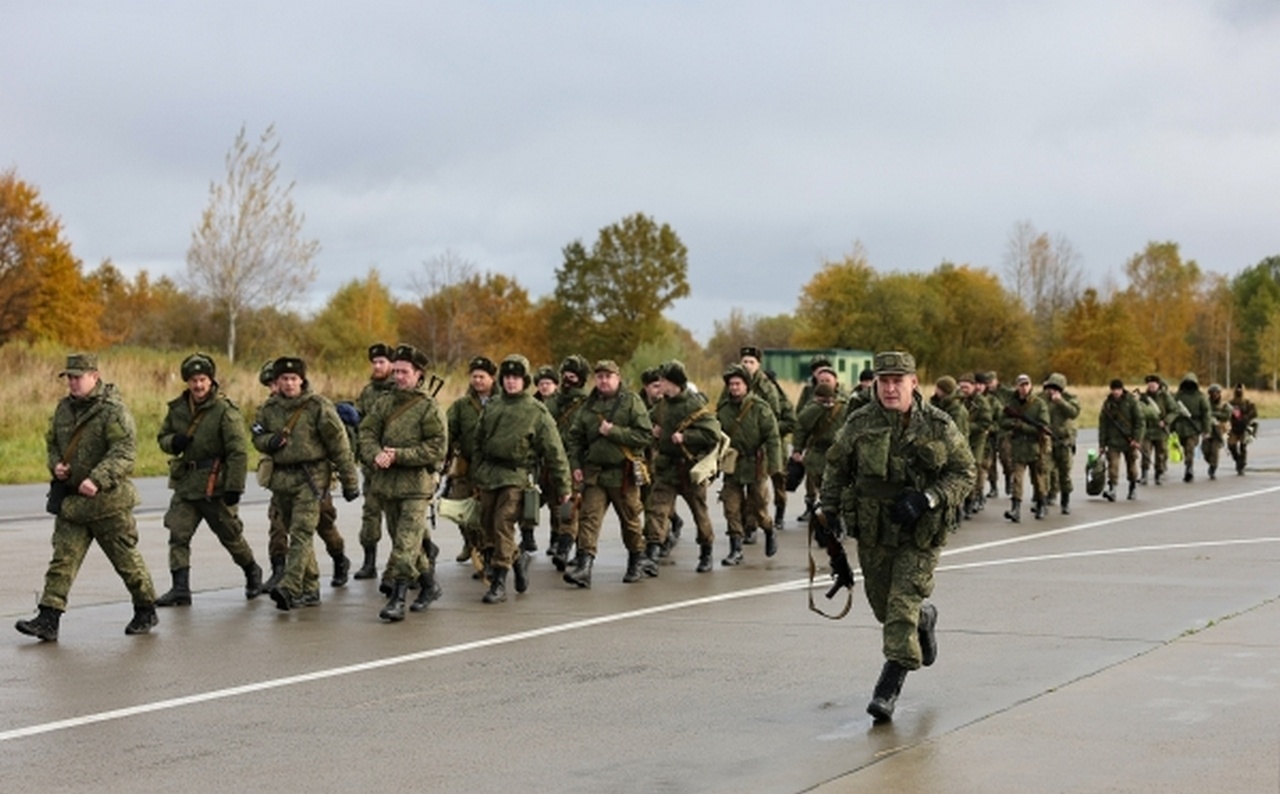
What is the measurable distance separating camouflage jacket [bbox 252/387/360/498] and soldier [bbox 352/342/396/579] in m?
0.23

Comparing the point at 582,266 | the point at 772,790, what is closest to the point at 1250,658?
the point at 772,790

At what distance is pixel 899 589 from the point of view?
30.6ft

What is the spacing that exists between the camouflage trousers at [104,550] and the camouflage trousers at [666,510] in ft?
18.2

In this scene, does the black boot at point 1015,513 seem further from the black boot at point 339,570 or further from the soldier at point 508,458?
the black boot at point 339,570

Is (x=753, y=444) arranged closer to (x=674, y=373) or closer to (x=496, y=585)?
(x=674, y=373)

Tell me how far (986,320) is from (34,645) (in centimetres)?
9067

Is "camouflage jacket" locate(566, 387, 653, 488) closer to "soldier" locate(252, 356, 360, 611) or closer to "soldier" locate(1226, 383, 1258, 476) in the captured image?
"soldier" locate(252, 356, 360, 611)

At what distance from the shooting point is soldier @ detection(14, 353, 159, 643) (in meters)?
12.1

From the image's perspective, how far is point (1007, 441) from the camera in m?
24.1

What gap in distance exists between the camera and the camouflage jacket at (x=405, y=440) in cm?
1334

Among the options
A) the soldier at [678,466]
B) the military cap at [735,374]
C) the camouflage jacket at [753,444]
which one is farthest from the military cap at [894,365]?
the military cap at [735,374]

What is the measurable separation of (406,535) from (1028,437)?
39.7ft

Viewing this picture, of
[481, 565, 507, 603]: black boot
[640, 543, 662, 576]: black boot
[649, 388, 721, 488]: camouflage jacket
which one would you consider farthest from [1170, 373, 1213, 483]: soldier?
[481, 565, 507, 603]: black boot

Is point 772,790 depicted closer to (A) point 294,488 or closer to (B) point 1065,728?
(B) point 1065,728
